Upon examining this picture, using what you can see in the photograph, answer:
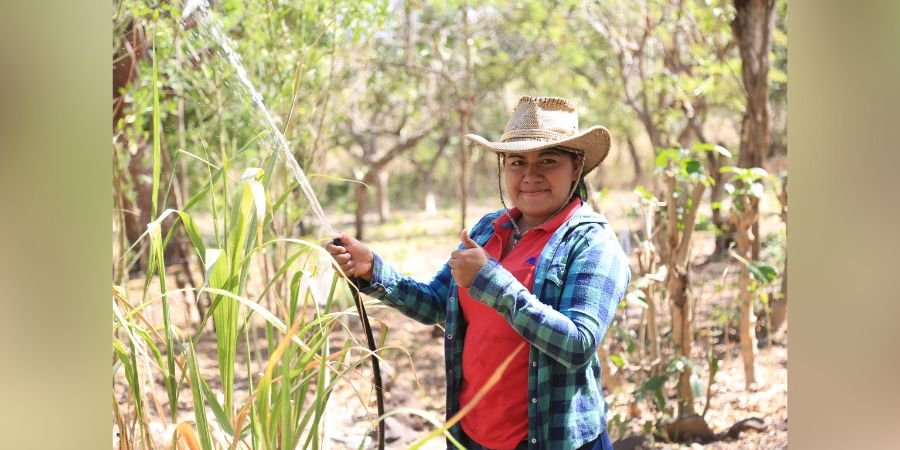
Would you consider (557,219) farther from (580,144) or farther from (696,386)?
(696,386)

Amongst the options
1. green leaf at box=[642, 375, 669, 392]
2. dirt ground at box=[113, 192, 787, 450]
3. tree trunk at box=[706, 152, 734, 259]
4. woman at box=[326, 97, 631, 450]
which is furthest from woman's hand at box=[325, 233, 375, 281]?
tree trunk at box=[706, 152, 734, 259]

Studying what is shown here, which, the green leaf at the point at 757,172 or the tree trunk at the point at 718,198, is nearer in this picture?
the green leaf at the point at 757,172

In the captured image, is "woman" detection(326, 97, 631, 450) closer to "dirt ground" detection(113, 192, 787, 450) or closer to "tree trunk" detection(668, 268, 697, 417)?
"dirt ground" detection(113, 192, 787, 450)

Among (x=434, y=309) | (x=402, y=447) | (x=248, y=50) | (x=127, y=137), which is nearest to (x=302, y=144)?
(x=248, y=50)

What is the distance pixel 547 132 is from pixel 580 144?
0.24ft

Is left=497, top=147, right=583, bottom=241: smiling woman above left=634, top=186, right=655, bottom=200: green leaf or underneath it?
above

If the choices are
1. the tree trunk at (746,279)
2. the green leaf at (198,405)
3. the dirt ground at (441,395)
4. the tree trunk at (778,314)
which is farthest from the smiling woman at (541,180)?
the tree trunk at (778,314)

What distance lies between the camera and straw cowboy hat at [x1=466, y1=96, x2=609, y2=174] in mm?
1676

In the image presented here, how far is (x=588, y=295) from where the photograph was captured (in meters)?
1.56

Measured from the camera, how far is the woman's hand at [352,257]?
1709 millimetres

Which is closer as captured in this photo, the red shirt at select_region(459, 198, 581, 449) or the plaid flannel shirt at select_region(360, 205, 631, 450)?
the plaid flannel shirt at select_region(360, 205, 631, 450)

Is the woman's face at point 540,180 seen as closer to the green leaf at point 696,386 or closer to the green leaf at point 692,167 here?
the green leaf at point 692,167

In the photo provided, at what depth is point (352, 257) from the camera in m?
1.75
